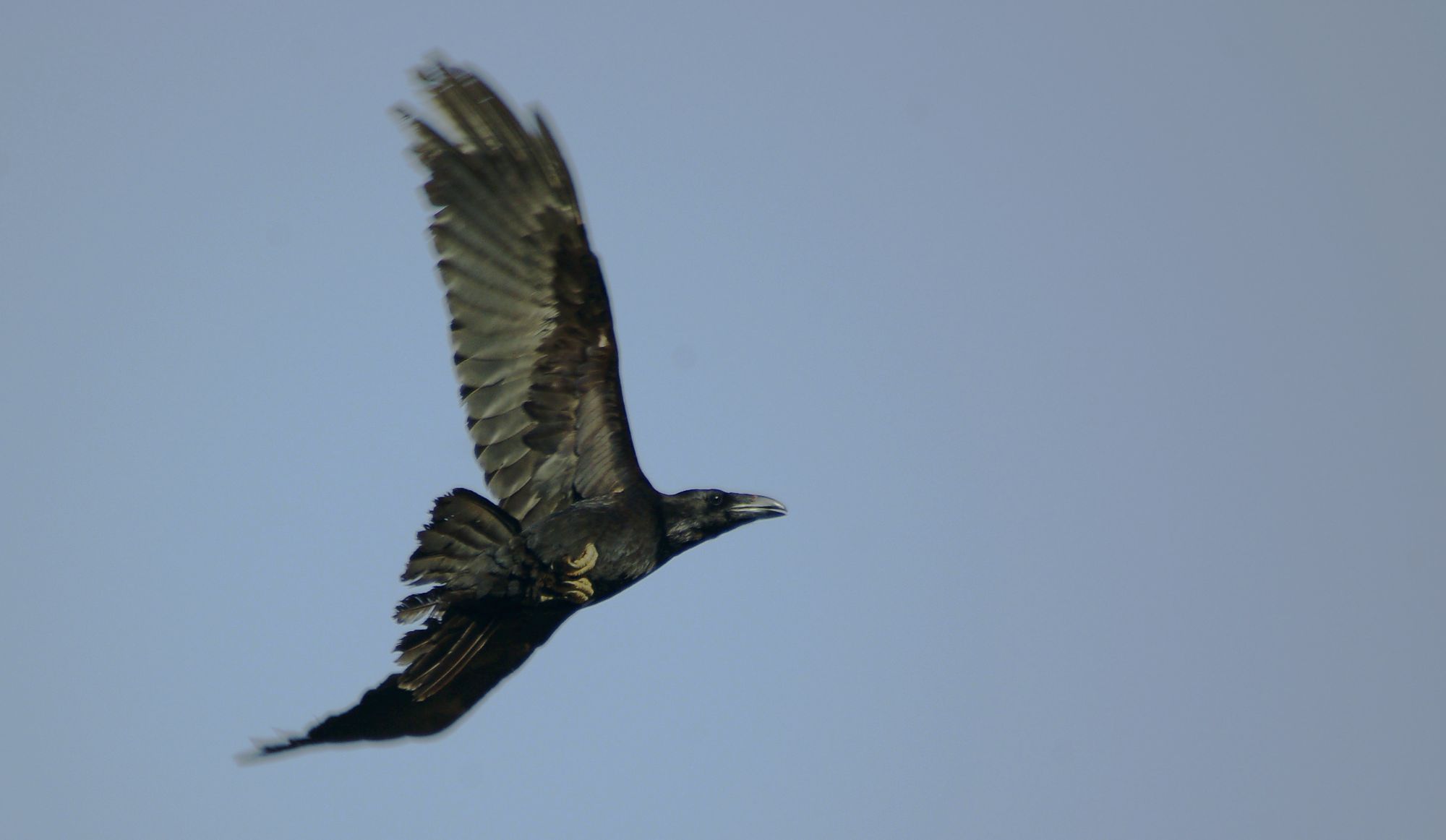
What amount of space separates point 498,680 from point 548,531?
67.0 inches

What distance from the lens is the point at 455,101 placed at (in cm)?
1051

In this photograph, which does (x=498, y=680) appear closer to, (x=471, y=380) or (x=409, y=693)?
(x=409, y=693)

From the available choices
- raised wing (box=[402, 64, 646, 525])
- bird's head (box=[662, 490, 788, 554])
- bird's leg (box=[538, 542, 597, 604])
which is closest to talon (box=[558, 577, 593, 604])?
bird's leg (box=[538, 542, 597, 604])

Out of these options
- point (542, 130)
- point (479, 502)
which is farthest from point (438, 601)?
point (542, 130)

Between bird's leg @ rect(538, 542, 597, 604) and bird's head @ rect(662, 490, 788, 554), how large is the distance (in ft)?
2.65

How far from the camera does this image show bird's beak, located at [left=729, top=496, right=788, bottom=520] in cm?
1131

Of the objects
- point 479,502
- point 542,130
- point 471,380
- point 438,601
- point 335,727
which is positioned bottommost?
point 335,727

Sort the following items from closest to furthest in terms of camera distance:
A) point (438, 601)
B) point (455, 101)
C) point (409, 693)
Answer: point (438, 601) → point (455, 101) → point (409, 693)

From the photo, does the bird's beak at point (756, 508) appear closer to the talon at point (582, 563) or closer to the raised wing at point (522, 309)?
the raised wing at point (522, 309)

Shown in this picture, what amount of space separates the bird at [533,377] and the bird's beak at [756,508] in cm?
23

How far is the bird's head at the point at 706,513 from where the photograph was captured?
11.0m

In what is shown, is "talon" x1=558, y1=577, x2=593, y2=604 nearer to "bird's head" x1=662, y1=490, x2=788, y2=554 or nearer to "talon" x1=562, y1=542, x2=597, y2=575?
"talon" x1=562, y1=542, x2=597, y2=575

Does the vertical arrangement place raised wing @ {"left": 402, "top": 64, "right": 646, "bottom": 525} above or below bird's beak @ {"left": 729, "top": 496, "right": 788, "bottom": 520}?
above

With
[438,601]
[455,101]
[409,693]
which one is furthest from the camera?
[409,693]
